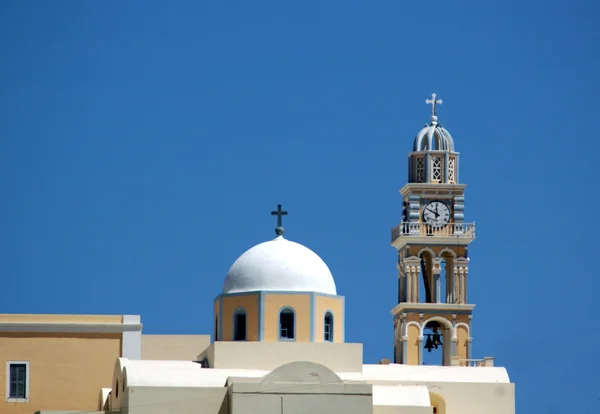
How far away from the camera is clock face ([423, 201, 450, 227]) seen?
10156 centimetres

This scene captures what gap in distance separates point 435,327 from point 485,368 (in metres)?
19.6

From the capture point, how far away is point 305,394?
75.1 meters


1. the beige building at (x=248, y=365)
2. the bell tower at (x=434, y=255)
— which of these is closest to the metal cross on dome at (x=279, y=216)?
the beige building at (x=248, y=365)

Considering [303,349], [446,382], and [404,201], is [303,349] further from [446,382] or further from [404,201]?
[404,201]

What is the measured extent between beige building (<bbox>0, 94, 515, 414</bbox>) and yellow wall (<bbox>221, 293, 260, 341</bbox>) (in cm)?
3

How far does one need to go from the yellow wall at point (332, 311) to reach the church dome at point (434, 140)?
2242 centimetres

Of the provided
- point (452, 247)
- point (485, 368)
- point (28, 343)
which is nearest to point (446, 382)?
point (485, 368)

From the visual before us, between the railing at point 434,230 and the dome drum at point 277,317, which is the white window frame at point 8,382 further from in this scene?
the railing at point 434,230

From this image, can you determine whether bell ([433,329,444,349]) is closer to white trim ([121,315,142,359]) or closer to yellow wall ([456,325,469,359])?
yellow wall ([456,325,469,359])

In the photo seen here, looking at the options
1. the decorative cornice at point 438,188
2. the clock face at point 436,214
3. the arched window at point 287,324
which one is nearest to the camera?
the arched window at point 287,324

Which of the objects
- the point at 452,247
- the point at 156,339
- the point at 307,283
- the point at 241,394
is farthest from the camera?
the point at 452,247

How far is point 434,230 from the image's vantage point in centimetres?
10150

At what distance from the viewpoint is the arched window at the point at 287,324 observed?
7988 cm

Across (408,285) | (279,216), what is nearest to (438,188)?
(408,285)
